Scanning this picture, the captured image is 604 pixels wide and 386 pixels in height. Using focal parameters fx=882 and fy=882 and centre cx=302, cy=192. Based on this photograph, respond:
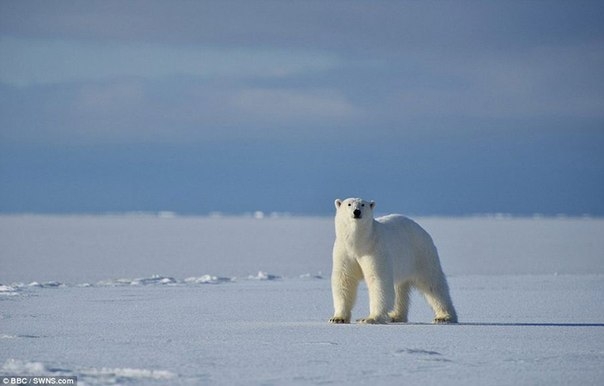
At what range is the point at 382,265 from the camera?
7.29m

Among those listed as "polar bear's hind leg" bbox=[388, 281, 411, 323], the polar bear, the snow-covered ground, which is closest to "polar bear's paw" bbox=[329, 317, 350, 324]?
the polar bear

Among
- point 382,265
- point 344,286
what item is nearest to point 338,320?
point 344,286

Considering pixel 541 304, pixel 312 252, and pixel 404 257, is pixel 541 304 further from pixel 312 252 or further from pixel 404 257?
pixel 312 252

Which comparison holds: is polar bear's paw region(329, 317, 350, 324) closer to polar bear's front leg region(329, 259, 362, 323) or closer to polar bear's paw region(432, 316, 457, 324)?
polar bear's front leg region(329, 259, 362, 323)

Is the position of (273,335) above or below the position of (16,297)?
below

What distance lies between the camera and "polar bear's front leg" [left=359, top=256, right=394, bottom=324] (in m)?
7.20

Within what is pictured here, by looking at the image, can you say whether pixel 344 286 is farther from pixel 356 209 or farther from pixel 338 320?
pixel 356 209

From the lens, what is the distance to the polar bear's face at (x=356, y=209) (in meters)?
7.33

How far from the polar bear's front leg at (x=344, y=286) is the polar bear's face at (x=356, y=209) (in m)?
0.41

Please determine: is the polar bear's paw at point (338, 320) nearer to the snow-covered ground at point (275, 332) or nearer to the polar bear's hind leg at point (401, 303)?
the snow-covered ground at point (275, 332)

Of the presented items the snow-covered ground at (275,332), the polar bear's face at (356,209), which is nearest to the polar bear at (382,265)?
the polar bear's face at (356,209)

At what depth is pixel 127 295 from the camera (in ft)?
32.5

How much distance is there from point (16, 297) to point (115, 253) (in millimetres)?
10054

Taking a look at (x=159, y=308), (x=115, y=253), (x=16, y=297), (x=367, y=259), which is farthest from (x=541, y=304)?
(x=115, y=253)
